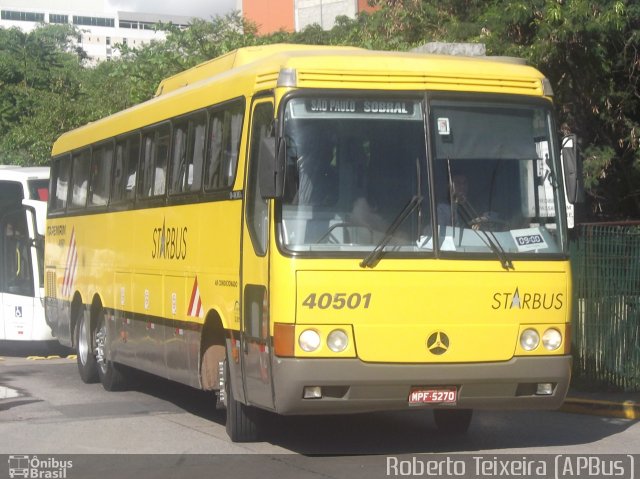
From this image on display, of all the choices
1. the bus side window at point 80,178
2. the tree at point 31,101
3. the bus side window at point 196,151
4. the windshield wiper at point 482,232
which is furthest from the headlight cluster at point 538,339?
the tree at point 31,101

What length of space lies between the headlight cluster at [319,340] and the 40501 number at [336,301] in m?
0.19

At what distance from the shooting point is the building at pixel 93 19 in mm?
177250

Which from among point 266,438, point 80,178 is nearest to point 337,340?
point 266,438

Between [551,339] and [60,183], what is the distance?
33.4ft

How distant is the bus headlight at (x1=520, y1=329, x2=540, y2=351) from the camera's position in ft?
31.7

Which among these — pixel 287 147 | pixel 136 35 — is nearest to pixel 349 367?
pixel 287 147

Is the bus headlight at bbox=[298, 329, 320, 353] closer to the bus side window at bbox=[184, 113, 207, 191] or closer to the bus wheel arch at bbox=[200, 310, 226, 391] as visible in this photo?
the bus wheel arch at bbox=[200, 310, 226, 391]

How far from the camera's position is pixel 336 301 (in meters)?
9.24

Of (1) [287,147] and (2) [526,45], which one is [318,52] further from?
(2) [526,45]

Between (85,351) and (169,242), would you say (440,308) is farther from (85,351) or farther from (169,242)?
(85,351)

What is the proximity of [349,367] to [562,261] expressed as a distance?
2.01m

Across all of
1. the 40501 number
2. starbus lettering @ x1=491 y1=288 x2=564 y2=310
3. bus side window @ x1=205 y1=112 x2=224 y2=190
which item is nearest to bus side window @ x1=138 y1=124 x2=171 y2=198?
bus side window @ x1=205 y1=112 x2=224 y2=190

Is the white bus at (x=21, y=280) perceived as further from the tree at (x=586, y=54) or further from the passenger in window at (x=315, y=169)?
the passenger in window at (x=315, y=169)

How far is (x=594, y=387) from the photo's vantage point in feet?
47.2
